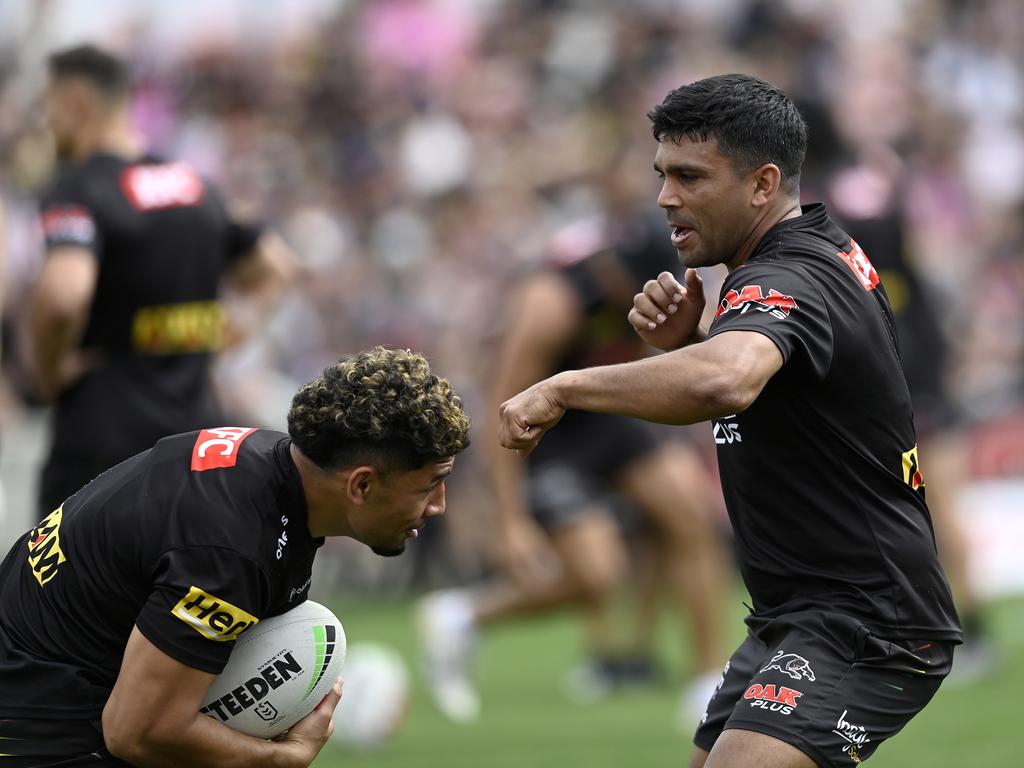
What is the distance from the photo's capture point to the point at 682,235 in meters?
4.34

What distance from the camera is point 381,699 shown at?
812 centimetres

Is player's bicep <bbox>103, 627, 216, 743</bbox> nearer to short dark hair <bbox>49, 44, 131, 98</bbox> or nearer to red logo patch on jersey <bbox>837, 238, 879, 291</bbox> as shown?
red logo patch on jersey <bbox>837, 238, 879, 291</bbox>

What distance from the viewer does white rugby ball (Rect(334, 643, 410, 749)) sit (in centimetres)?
806

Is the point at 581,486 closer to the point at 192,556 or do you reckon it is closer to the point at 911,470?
the point at 911,470

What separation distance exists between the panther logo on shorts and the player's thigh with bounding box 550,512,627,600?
4.57 metres

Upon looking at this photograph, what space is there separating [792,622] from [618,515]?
7432 mm

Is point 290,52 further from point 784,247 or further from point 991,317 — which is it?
point 784,247

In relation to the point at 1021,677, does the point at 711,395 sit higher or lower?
higher

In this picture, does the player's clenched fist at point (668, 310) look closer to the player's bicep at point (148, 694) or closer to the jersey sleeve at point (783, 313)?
the jersey sleeve at point (783, 313)

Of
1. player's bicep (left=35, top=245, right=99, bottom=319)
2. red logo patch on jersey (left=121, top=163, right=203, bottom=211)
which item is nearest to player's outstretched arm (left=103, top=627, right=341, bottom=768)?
player's bicep (left=35, top=245, right=99, bottom=319)

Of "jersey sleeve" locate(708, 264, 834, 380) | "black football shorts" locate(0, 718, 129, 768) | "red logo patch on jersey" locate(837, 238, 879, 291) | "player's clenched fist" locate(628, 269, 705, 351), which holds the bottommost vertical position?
"black football shorts" locate(0, 718, 129, 768)

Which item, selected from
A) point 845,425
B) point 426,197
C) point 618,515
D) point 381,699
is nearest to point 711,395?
point 845,425

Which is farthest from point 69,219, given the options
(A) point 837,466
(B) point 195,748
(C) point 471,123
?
(C) point 471,123

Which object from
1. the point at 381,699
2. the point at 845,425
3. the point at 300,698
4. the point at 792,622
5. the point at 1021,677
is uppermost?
the point at 845,425
